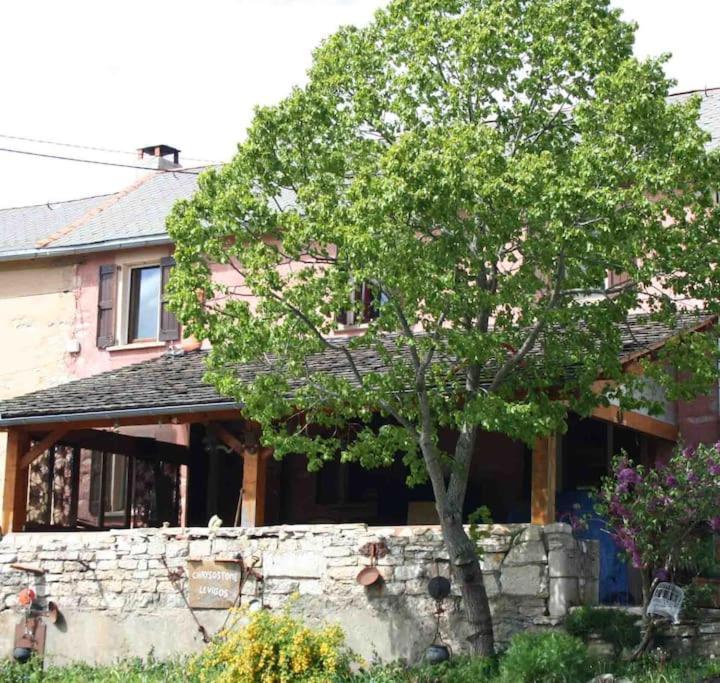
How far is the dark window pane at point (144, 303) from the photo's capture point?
2189 cm

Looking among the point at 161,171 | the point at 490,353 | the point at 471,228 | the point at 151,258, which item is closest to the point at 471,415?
the point at 490,353

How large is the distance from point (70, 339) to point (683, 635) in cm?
1216

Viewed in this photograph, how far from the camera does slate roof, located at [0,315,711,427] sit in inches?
637

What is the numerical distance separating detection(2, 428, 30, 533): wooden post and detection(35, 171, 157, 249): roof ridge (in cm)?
516

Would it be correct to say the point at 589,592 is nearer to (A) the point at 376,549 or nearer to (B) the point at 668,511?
(B) the point at 668,511

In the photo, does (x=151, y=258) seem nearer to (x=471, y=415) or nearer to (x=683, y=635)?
(x=471, y=415)

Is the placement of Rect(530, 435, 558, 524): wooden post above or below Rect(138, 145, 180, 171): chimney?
below

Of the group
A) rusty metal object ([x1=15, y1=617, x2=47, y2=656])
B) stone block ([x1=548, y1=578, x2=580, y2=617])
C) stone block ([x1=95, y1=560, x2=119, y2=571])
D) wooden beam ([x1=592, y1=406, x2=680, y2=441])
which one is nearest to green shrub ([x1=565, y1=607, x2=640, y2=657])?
stone block ([x1=548, y1=578, x2=580, y2=617])

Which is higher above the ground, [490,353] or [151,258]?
[151,258]

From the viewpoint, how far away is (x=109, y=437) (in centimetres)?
1975

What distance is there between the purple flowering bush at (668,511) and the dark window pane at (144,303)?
397 inches

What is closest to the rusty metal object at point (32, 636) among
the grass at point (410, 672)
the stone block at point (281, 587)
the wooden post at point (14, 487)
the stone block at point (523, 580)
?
the grass at point (410, 672)

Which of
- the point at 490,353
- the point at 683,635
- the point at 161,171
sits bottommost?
the point at 683,635

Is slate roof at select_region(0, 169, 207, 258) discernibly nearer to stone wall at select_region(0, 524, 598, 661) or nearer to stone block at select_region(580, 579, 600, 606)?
stone wall at select_region(0, 524, 598, 661)
